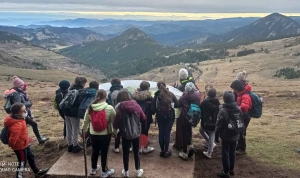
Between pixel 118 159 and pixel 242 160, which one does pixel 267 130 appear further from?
pixel 118 159

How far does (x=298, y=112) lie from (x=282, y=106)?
212cm

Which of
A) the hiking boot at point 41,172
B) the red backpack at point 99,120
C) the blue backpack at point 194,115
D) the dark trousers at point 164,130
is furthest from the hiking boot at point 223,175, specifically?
the hiking boot at point 41,172

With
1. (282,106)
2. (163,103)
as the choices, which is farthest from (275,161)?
(282,106)

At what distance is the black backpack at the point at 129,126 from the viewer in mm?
6555

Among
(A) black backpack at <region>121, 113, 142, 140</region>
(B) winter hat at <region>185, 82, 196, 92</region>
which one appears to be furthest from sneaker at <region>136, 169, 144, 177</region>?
(B) winter hat at <region>185, 82, 196, 92</region>

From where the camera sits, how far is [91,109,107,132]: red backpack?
21.0ft

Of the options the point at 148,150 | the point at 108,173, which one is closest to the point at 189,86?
the point at 148,150

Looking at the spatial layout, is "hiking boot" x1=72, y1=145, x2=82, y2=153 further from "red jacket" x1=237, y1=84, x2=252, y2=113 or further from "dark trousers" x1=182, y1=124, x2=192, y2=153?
"red jacket" x1=237, y1=84, x2=252, y2=113

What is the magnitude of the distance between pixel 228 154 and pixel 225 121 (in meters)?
0.86

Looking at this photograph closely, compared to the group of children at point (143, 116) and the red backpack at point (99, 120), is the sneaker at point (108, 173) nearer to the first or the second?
the group of children at point (143, 116)

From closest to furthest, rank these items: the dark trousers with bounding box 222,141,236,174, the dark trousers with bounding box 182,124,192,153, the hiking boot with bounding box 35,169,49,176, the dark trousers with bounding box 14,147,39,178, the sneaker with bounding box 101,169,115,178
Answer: the dark trousers with bounding box 14,147,39,178 < the sneaker with bounding box 101,169,115,178 < the dark trousers with bounding box 222,141,236,174 < the hiking boot with bounding box 35,169,49,176 < the dark trousers with bounding box 182,124,192,153

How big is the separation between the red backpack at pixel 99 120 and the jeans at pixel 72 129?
1.57 meters

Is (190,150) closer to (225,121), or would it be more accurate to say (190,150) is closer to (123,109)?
(225,121)

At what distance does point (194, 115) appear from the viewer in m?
7.51
